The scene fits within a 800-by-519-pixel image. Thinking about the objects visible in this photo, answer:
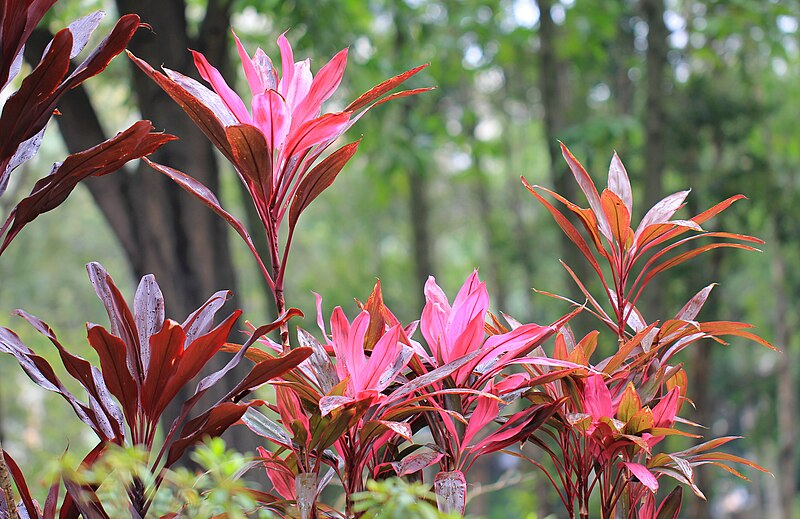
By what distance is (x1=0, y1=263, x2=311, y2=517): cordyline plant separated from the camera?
0.69 m

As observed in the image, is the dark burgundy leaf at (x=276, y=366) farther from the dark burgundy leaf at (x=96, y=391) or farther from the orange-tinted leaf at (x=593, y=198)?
the orange-tinted leaf at (x=593, y=198)

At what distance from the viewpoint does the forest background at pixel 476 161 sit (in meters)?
2.43

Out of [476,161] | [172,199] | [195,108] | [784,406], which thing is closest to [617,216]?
[195,108]

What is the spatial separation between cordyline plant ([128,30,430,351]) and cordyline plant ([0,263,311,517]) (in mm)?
96

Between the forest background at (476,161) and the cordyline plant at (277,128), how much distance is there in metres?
0.29

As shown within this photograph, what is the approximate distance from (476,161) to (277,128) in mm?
4967

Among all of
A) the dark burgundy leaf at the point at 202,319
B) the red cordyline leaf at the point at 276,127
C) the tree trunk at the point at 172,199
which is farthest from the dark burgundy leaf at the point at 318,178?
the tree trunk at the point at 172,199

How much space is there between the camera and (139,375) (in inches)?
28.9

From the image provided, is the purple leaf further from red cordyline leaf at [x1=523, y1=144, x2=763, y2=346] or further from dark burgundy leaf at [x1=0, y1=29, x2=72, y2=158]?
red cordyline leaf at [x1=523, y1=144, x2=763, y2=346]

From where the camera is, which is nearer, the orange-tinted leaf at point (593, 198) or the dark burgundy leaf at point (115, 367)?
the dark burgundy leaf at point (115, 367)

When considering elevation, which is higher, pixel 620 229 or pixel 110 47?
pixel 110 47

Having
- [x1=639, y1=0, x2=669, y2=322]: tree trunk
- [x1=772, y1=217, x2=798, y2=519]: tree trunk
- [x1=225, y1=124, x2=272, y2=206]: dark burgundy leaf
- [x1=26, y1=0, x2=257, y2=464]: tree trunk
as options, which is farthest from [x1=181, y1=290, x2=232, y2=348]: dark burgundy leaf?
[x1=772, y1=217, x2=798, y2=519]: tree trunk

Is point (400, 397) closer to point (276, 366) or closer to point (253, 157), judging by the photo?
point (276, 366)

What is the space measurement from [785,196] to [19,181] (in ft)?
20.6
